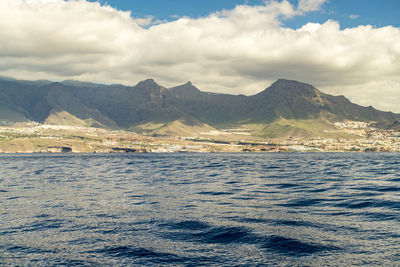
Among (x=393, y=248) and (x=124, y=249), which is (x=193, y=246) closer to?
(x=124, y=249)

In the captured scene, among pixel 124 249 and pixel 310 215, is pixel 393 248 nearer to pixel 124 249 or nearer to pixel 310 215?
pixel 310 215

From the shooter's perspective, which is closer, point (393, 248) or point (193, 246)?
point (393, 248)

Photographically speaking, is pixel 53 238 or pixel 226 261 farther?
pixel 53 238

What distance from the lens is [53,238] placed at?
2983cm

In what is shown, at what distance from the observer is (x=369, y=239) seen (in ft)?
89.6

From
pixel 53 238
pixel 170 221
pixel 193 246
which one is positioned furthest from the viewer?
pixel 170 221

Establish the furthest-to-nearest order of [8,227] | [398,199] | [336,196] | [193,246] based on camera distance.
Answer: [336,196]
[398,199]
[8,227]
[193,246]

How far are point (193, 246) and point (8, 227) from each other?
19.7 m

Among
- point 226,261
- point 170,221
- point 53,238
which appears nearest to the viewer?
point 226,261

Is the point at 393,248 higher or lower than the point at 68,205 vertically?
higher

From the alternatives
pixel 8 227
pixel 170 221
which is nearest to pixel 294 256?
pixel 170 221

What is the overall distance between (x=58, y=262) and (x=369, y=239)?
23651mm

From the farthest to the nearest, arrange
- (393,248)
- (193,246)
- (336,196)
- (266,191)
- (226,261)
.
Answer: (266,191)
(336,196)
(193,246)
(393,248)
(226,261)

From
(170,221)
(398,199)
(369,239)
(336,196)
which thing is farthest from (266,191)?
(369,239)
